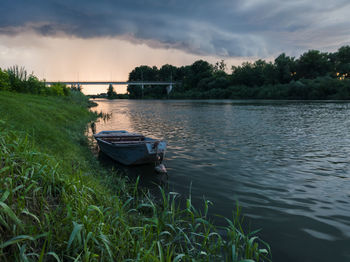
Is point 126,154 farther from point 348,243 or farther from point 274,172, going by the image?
point 348,243

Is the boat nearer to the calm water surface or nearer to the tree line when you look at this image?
the calm water surface

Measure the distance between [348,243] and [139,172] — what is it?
7176 mm

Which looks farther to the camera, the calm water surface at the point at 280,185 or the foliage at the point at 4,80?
the foliage at the point at 4,80

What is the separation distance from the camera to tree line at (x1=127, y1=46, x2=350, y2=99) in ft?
251

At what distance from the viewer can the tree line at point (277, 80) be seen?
7656 centimetres

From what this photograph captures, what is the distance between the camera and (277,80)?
102 meters

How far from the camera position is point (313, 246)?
4945 mm

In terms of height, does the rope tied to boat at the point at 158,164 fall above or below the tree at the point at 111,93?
below

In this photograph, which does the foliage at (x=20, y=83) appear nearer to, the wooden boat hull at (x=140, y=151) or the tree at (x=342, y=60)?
the wooden boat hull at (x=140, y=151)

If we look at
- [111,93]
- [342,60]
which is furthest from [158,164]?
[111,93]

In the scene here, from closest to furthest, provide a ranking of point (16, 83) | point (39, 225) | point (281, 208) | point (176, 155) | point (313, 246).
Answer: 1. point (39, 225)
2. point (313, 246)
3. point (281, 208)
4. point (176, 155)
5. point (16, 83)

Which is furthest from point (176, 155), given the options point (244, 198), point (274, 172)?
point (244, 198)

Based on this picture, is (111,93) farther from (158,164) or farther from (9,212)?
(9,212)

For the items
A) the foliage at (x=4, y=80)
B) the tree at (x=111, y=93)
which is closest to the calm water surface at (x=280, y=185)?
the foliage at (x=4, y=80)
